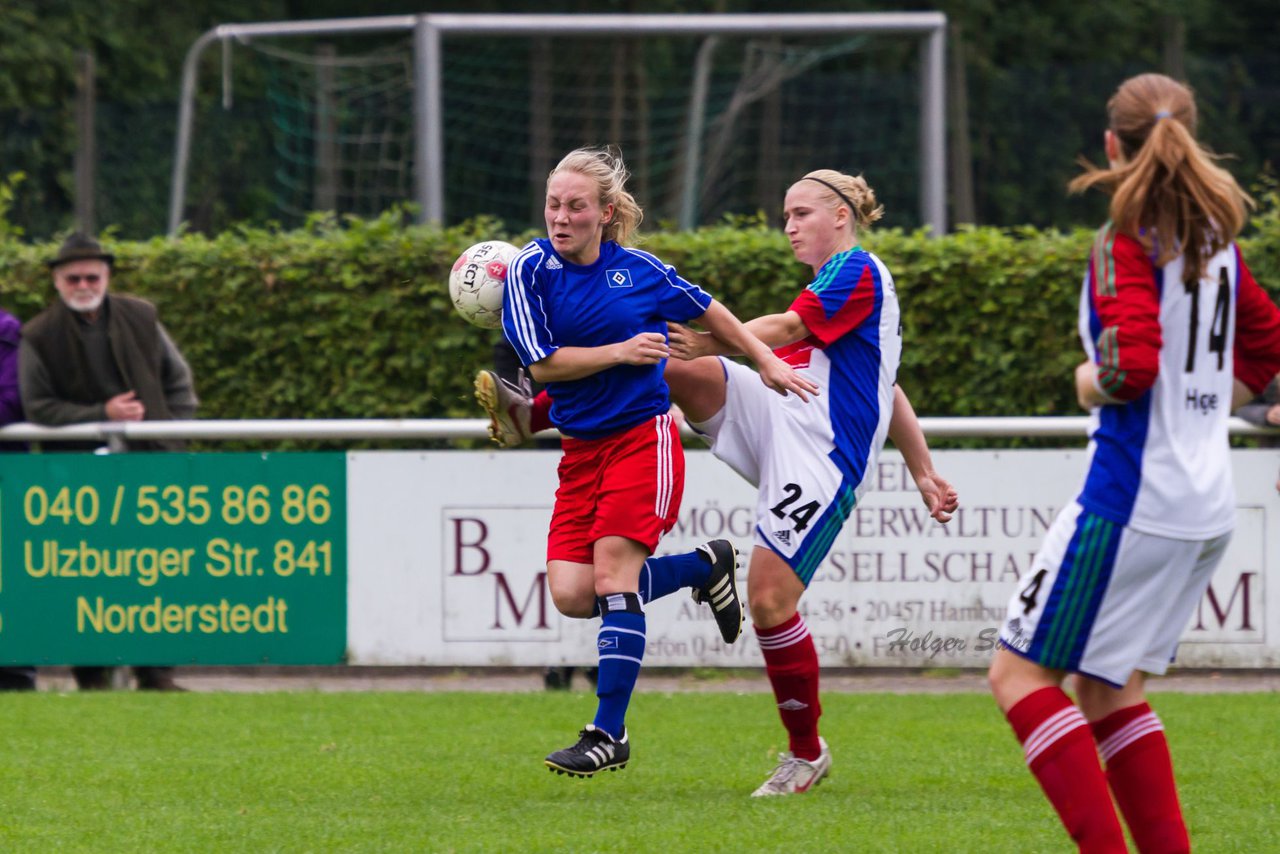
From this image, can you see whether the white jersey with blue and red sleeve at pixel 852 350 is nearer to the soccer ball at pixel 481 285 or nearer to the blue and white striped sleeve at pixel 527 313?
the blue and white striped sleeve at pixel 527 313

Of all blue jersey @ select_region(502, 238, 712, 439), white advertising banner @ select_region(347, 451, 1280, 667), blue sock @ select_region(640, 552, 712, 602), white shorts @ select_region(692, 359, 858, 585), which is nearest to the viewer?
blue jersey @ select_region(502, 238, 712, 439)

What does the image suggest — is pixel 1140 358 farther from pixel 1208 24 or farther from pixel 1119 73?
pixel 1208 24

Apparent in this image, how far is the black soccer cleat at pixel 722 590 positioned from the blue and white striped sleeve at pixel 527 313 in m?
1.08

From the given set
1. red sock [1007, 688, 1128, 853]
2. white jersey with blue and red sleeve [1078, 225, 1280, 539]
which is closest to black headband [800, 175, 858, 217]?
white jersey with blue and red sleeve [1078, 225, 1280, 539]

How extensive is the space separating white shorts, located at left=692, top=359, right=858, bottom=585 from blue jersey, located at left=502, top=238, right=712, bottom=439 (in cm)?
40

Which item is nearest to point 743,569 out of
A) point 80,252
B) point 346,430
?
point 346,430

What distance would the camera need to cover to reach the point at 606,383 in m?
5.73

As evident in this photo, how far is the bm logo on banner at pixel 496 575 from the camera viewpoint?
8750 mm

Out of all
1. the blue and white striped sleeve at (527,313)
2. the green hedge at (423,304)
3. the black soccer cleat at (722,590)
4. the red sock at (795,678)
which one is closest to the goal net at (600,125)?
the green hedge at (423,304)

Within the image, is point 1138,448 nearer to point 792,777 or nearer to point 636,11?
point 792,777

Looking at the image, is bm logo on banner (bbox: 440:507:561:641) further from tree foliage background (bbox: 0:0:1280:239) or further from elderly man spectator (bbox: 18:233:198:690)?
tree foliage background (bbox: 0:0:1280:239)

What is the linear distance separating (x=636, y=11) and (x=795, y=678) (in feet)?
66.9

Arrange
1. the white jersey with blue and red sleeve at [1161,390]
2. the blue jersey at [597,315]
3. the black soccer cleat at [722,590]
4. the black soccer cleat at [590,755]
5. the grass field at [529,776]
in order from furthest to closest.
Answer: the black soccer cleat at [722,590] < the blue jersey at [597,315] < the black soccer cleat at [590,755] < the grass field at [529,776] < the white jersey with blue and red sleeve at [1161,390]

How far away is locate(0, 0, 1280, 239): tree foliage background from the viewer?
19.4 metres
